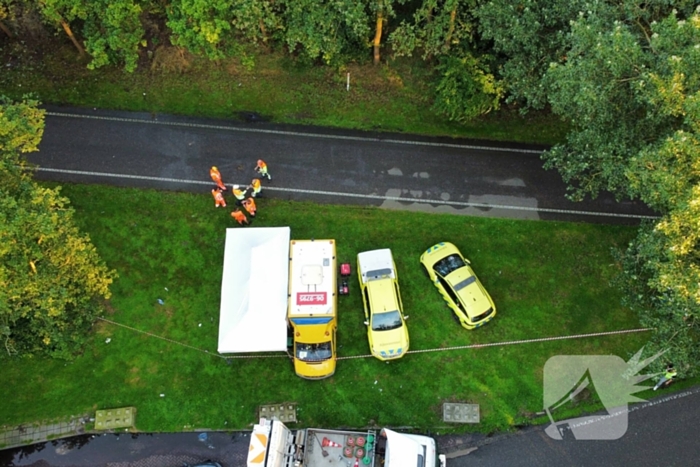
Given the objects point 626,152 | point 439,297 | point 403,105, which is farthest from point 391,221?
point 626,152

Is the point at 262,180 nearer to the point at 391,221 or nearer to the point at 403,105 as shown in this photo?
the point at 391,221

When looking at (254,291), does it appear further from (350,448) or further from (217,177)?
(350,448)

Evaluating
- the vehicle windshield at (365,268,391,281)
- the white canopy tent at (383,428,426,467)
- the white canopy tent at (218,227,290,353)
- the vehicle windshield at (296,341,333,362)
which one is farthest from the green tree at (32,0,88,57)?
the white canopy tent at (383,428,426,467)

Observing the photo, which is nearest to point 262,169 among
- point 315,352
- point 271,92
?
point 271,92

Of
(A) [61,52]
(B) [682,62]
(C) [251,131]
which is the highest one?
(B) [682,62]

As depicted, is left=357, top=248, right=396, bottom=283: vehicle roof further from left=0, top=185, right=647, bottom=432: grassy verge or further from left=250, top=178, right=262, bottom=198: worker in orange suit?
left=250, top=178, right=262, bottom=198: worker in orange suit
